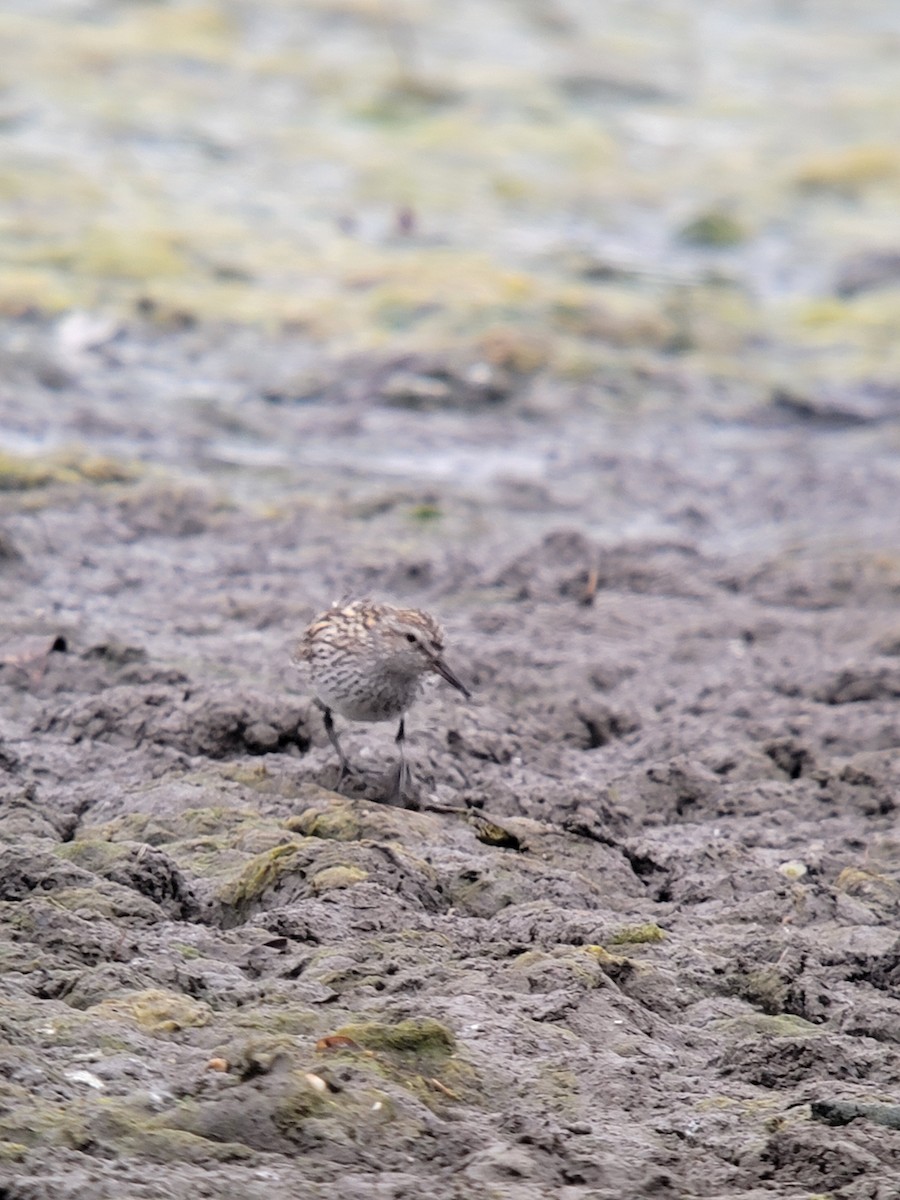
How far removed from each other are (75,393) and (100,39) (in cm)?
887

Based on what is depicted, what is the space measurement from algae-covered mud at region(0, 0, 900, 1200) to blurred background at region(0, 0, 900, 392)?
62 mm

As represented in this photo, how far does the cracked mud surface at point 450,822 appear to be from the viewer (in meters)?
4.30

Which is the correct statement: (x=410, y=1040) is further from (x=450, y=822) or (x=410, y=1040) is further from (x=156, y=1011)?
(x=450, y=822)

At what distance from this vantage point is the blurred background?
13422 mm

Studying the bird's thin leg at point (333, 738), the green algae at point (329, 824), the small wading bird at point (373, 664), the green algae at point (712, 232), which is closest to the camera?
the green algae at point (329, 824)

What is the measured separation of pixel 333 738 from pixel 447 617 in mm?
2032

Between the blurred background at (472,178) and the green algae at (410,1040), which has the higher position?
the green algae at (410,1040)

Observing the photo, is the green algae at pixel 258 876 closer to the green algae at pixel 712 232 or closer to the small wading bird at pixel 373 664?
the small wading bird at pixel 373 664

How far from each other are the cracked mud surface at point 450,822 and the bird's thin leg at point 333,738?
0.06 meters

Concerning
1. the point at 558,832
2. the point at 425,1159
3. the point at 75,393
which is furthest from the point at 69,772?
the point at 75,393

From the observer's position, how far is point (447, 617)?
28.5 ft

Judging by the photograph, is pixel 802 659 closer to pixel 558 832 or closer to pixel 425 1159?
pixel 558 832

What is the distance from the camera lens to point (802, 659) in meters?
8.52

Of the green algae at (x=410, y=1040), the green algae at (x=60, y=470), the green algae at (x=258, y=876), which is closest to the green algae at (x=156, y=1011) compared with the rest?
the green algae at (x=410, y=1040)
